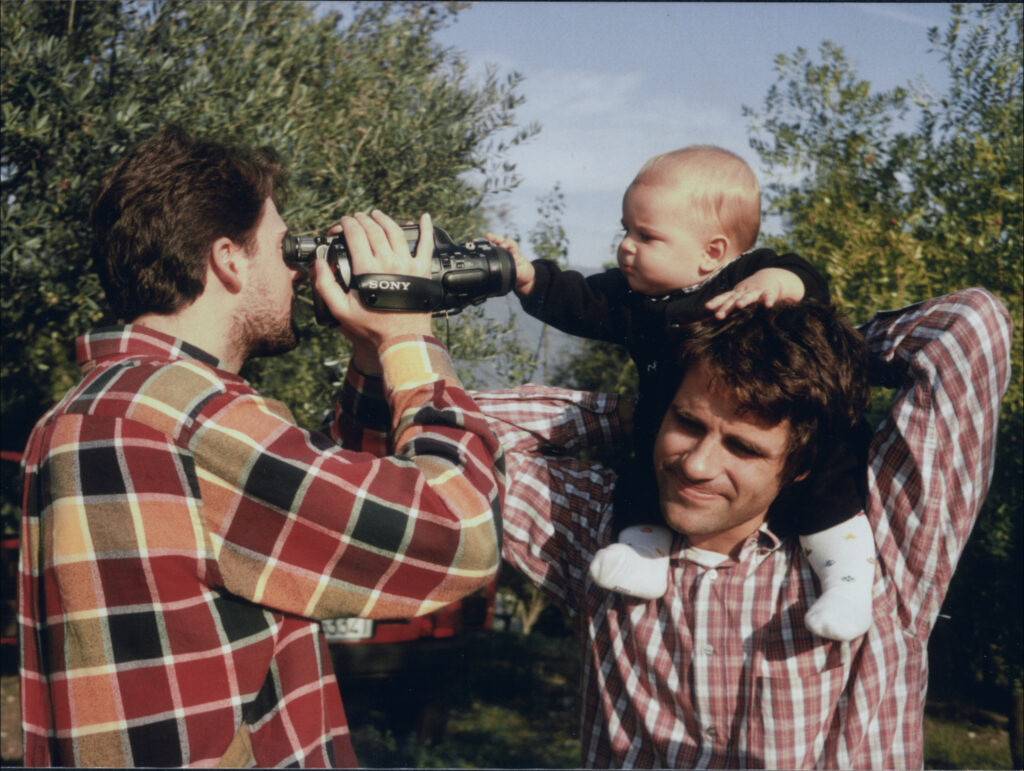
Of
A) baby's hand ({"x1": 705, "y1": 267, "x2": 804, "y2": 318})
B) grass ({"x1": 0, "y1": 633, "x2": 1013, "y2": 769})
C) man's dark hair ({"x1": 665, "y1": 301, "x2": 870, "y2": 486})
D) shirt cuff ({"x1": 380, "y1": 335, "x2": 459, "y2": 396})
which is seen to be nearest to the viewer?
shirt cuff ({"x1": 380, "y1": 335, "x2": 459, "y2": 396})

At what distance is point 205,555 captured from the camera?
1.42 m

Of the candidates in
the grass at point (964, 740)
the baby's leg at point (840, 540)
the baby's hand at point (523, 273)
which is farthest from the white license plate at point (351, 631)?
the baby's leg at point (840, 540)

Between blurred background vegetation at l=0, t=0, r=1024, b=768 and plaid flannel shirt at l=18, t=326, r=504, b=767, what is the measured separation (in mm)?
2013

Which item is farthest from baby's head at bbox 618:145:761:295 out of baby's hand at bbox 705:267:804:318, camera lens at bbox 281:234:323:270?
camera lens at bbox 281:234:323:270

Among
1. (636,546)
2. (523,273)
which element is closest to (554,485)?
(636,546)

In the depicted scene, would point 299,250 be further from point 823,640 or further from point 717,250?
point 823,640

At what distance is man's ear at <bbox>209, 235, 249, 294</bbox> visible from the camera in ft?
5.70

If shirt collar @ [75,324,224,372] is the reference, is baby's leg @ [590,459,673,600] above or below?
below

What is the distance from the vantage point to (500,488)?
159 cm

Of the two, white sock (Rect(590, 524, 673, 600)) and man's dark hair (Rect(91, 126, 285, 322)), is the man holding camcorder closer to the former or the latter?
man's dark hair (Rect(91, 126, 285, 322))

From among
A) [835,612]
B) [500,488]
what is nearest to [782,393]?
[835,612]

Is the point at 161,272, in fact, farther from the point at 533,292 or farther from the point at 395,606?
the point at 533,292

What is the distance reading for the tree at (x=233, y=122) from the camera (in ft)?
11.0

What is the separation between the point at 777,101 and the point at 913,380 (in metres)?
4.17
